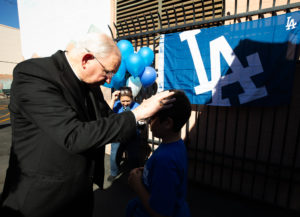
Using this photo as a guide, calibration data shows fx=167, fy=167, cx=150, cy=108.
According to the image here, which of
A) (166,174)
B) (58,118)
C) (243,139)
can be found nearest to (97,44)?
(58,118)

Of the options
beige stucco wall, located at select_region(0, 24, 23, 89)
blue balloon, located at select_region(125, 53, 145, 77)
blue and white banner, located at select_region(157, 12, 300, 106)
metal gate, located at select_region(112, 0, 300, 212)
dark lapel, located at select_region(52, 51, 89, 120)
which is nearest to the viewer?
dark lapel, located at select_region(52, 51, 89, 120)

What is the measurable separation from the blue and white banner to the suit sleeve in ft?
6.81

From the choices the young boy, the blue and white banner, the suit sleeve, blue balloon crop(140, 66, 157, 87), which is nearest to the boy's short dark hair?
the young boy

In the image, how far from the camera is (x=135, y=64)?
2.91 metres

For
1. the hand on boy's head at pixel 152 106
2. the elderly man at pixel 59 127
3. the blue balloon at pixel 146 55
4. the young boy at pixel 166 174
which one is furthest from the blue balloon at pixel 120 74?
the hand on boy's head at pixel 152 106

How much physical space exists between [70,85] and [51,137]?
0.34 meters

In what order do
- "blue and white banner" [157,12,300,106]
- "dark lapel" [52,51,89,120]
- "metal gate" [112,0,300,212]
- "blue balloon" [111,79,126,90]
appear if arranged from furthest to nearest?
"blue balloon" [111,79,126,90] → "metal gate" [112,0,300,212] → "blue and white banner" [157,12,300,106] → "dark lapel" [52,51,89,120]

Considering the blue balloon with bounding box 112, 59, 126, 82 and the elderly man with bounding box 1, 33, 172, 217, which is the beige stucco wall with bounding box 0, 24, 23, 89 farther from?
the elderly man with bounding box 1, 33, 172, 217

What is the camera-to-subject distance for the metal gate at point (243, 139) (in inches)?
97.7

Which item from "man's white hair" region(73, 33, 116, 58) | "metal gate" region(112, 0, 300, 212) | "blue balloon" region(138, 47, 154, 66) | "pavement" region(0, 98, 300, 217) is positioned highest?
"blue balloon" region(138, 47, 154, 66)

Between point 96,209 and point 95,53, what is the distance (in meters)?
2.44

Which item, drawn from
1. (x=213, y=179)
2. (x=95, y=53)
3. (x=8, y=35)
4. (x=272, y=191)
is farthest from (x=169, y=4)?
(x=8, y=35)

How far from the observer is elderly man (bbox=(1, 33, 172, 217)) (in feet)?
3.02

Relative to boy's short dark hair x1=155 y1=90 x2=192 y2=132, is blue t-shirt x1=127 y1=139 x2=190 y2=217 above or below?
below
